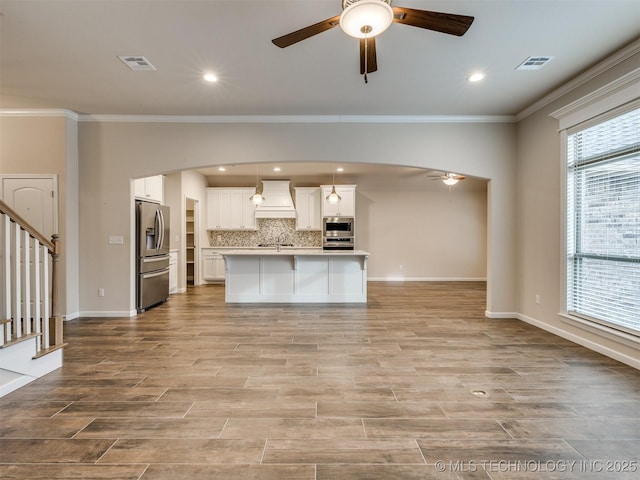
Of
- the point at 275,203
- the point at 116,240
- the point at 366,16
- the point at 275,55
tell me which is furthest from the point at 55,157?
the point at 366,16

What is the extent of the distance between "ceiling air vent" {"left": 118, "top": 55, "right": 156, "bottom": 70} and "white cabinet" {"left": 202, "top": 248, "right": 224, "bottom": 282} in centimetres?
510

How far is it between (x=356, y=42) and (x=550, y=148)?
9.40 ft

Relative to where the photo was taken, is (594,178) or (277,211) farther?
(277,211)

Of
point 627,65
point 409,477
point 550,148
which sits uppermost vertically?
point 627,65

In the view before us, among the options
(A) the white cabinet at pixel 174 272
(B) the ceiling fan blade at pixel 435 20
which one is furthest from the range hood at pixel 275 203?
(B) the ceiling fan blade at pixel 435 20

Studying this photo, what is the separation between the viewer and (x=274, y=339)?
11.8ft

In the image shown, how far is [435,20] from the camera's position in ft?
6.31

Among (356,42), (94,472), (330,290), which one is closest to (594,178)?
(356,42)

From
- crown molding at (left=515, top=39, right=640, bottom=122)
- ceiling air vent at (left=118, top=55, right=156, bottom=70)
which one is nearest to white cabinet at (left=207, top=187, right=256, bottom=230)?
ceiling air vent at (left=118, top=55, right=156, bottom=70)

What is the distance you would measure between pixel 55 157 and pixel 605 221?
678 centimetres

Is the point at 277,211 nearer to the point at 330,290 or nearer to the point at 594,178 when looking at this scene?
the point at 330,290

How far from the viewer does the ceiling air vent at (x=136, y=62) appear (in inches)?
117

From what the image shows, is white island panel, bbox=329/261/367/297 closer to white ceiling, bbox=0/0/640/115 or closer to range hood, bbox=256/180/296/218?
white ceiling, bbox=0/0/640/115

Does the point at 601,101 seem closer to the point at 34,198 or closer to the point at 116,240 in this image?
the point at 116,240
